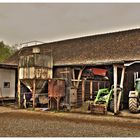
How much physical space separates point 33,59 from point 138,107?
26.6 ft

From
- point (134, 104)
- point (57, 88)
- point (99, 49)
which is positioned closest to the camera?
point (134, 104)

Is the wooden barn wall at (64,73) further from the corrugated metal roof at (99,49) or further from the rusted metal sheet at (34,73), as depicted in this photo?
the rusted metal sheet at (34,73)

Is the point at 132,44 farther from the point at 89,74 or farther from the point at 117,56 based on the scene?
the point at 89,74

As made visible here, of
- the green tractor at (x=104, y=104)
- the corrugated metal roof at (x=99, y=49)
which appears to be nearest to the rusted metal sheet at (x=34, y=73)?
the corrugated metal roof at (x=99, y=49)

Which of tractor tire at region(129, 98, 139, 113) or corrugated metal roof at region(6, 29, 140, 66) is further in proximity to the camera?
corrugated metal roof at region(6, 29, 140, 66)

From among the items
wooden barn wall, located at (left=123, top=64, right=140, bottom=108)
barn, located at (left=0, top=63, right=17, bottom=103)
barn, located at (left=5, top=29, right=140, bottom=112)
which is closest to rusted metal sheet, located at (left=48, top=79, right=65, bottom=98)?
barn, located at (left=5, top=29, right=140, bottom=112)

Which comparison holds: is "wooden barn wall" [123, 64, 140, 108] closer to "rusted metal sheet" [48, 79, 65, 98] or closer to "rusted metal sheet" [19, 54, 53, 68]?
"rusted metal sheet" [48, 79, 65, 98]

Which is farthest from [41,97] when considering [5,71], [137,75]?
[137,75]

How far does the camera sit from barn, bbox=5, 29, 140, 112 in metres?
17.3

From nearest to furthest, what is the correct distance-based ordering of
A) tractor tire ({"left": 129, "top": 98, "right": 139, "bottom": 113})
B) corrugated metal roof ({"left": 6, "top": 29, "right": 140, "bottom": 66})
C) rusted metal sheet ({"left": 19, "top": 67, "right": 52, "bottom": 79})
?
tractor tire ({"left": 129, "top": 98, "right": 139, "bottom": 113})
rusted metal sheet ({"left": 19, "top": 67, "right": 52, "bottom": 79})
corrugated metal roof ({"left": 6, "top": 29, "right": 140, "bottom": 66})

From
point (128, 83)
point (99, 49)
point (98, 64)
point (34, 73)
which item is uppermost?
point (99, 49)

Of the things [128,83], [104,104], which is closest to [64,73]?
[128,83]

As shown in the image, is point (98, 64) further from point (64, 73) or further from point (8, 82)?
point (8, 82)

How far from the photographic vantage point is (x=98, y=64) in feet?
59.3
